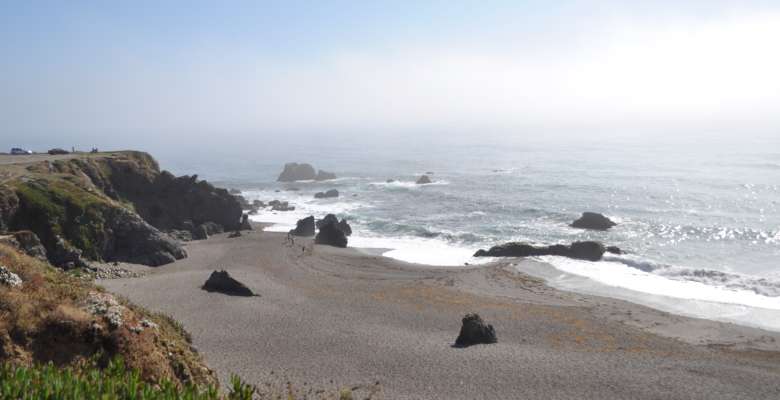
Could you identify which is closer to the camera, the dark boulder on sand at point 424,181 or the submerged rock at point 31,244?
the submerged rock at point 31,244

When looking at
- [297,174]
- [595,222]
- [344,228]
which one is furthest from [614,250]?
[297,174]

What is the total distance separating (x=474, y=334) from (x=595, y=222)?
39.4 metres

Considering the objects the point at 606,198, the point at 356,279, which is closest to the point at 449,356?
the point at 356,279

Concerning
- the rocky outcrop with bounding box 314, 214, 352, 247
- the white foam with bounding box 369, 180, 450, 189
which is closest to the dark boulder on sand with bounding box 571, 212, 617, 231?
the rocky outcrop with bounding box 314, 214, 352, 247

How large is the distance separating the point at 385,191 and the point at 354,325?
228 ft

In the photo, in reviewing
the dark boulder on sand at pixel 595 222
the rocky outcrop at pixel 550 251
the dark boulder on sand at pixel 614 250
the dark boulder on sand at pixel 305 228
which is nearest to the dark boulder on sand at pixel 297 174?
the dark boulder on sand at pixel 305 228

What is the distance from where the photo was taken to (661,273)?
1768 inches

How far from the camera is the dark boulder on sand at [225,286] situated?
122 ft

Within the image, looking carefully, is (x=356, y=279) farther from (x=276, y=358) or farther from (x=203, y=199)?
(x=203, y=199)

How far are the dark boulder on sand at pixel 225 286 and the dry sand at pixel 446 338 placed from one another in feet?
2.95

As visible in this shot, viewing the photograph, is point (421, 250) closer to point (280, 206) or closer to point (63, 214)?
point (63, 214)

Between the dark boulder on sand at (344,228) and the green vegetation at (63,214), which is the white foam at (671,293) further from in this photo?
the green vegetation at (63,214)

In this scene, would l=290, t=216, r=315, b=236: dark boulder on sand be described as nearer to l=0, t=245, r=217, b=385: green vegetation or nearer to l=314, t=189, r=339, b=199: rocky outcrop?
l=314, t=189, r=339, b=199: rocky outcrop

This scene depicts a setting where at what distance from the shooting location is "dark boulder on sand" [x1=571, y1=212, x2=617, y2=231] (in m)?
62.1
